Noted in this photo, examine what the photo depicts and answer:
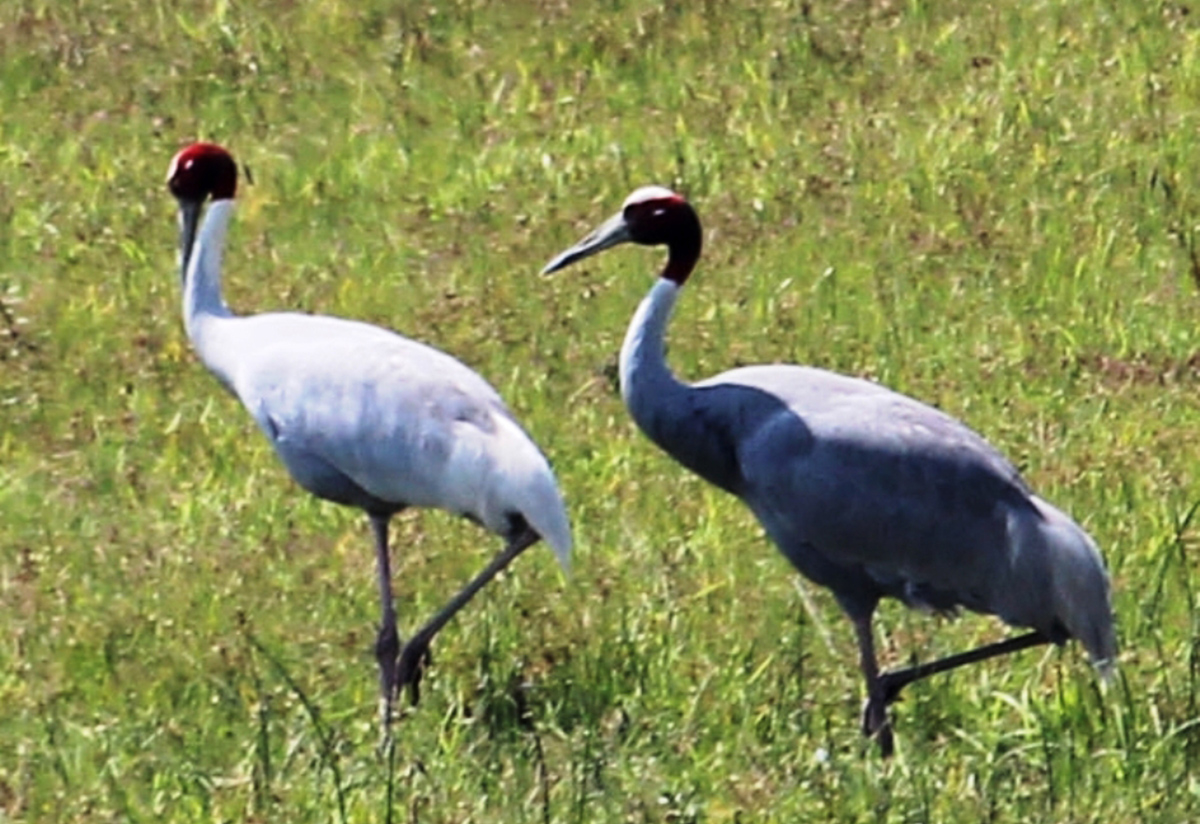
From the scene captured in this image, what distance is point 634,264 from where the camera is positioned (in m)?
9.45

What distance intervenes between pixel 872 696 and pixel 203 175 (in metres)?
2.53

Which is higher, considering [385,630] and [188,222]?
[188,222]

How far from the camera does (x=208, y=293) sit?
7578mm

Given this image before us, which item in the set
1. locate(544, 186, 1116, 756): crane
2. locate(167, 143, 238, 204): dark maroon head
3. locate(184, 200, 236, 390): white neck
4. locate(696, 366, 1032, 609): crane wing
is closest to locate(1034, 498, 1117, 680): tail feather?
locate(544, 186, 1116, 756): crane

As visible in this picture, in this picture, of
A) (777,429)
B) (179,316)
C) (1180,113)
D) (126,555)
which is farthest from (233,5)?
(777,429)

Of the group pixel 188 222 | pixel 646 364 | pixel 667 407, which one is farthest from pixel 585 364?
pixel 667 407

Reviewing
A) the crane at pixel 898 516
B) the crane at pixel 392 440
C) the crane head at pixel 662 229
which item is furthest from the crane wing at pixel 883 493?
the crane head at pixel 662 229

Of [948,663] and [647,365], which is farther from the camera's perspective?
[647,365]

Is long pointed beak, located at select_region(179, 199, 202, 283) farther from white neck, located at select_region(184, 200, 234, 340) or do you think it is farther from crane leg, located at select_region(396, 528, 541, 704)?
crane leg, located at select_region(396, 528, 541, 704)

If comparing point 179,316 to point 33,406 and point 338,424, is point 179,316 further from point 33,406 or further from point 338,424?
point 338,424

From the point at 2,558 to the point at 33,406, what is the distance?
1.22 m

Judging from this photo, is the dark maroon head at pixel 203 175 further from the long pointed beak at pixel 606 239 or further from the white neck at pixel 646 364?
the white neck at pixel 646 364

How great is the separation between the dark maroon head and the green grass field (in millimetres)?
674

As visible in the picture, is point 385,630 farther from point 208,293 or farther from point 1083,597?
point 1083,597
